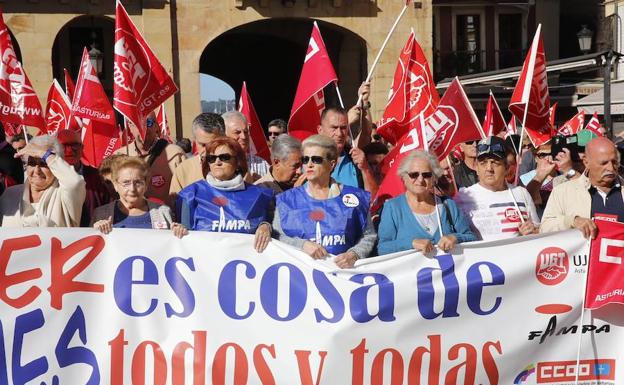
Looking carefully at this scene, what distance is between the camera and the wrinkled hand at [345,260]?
16.6 ft

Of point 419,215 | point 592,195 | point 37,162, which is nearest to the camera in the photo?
point 37,162

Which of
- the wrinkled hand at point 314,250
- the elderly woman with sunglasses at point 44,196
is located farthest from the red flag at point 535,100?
the elderly woman with sunglasses at point 44,196

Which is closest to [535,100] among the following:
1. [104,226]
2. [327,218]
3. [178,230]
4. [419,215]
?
[419,215]

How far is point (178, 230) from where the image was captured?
4992 mm

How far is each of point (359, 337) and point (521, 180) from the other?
10.7 ft

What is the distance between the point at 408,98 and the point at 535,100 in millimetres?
1048

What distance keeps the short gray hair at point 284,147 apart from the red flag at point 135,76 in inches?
45.2

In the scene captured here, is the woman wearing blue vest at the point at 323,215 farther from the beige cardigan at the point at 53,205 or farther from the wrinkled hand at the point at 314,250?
the beige cardigan at the point at 53,205

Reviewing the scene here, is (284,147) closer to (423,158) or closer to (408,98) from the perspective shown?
(423,158)

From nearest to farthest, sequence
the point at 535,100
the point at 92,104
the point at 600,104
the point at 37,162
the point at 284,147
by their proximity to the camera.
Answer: the point at 37,162
the point at 284,147
the point at 535,100
the point at 92,104
the point at 600,104

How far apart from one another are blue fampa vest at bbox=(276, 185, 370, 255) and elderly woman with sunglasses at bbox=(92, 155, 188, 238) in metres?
0.60

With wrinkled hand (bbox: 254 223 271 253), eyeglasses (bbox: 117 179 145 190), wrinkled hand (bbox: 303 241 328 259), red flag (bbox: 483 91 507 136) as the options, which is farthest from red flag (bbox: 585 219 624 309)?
red flag (bbox: 483 91 507 136)

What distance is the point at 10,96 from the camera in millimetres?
6676

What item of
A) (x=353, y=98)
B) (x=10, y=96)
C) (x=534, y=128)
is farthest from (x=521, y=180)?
(x=353, y=98)
